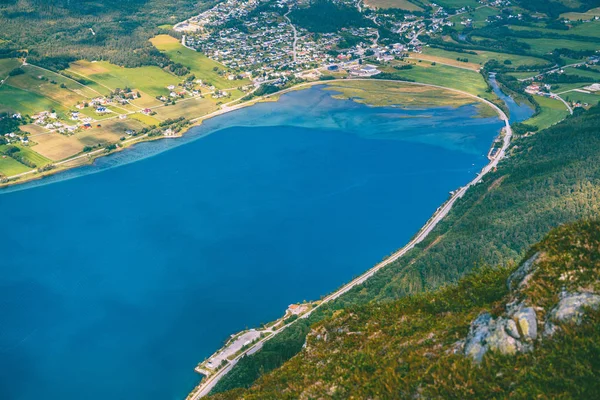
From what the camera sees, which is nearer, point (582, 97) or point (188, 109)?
point (188, 109)

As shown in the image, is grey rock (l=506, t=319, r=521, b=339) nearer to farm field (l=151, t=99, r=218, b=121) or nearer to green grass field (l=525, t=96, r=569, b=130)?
green grass field (l=525, t=96, r=569, b=130)

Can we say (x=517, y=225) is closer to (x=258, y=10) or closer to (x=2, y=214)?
(x=2, y=214)

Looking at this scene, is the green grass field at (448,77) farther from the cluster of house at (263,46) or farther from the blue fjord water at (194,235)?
the cluster of house at (263,46)

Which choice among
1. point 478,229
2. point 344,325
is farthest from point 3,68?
point 344,325

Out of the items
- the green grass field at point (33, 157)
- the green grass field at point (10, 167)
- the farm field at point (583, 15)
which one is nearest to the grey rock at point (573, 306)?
the green grass field at point (10, 167)

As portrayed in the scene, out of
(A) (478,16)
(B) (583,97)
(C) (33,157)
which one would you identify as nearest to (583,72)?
(B) (583,97)

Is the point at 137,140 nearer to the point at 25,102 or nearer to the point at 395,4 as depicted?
the point at 25,102
